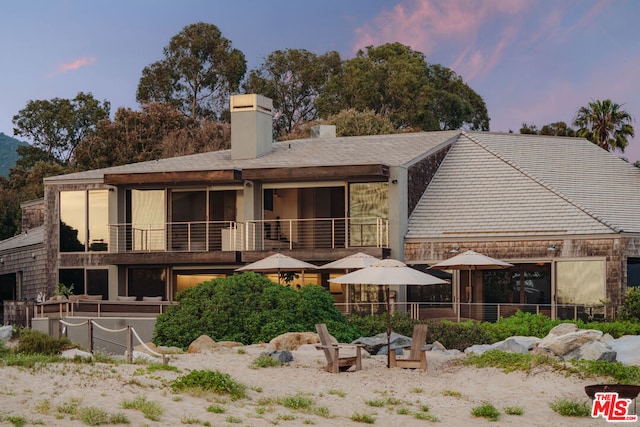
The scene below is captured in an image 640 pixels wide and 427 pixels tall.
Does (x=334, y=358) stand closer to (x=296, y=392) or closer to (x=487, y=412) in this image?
(x=296, y=392)

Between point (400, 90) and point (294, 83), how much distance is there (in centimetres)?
1014

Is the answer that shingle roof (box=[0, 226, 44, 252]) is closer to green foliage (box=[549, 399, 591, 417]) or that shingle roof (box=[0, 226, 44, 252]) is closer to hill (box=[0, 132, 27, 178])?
green foliage (box=[549, 399, 591, 417])

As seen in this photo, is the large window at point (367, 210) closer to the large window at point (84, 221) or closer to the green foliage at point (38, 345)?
the large window at point (84, 221)

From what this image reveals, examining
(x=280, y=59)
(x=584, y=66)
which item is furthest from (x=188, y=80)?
(x=584, y=66)

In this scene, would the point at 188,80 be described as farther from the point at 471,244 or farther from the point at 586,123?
the point at 471,244

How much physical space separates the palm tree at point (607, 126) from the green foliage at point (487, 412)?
1401 inches

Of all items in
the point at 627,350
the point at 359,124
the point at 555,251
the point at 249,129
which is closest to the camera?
the point at 627,350

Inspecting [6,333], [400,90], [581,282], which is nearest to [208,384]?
[6,333]

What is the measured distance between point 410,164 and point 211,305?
10.8 m

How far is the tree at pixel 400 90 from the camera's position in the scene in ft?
226

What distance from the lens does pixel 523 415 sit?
693 inches

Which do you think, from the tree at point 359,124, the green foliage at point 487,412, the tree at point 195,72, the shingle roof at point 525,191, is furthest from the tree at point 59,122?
the green foliage at point 487,412

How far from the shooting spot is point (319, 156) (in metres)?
36.3

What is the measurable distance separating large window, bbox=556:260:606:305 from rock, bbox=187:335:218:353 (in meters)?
11.9
